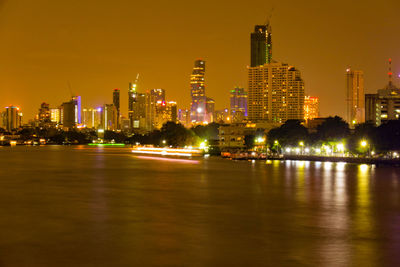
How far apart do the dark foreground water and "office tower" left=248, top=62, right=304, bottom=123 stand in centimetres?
14746

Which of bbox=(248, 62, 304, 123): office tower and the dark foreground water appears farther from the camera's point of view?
bbox=(248, 62, 304, 123): office tower

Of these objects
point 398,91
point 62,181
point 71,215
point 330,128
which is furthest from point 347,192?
point 398,91

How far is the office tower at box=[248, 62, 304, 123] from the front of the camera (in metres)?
182

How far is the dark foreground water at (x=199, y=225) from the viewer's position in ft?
47.7

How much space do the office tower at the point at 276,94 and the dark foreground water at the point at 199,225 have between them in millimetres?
147456

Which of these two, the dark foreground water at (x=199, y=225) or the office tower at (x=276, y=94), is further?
the office tower at (x=276, y=94)

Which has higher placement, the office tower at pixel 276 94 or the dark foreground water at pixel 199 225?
the office tower at pixel 276 94

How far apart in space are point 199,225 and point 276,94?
169 m

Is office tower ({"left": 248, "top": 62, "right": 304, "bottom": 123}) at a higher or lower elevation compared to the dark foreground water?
higher

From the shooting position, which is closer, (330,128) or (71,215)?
(71,215)

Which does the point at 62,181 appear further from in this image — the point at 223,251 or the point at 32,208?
the point at 223,251

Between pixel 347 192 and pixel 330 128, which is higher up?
pixel 330 128

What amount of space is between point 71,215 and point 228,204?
7.78 meters

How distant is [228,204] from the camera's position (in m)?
25.8
